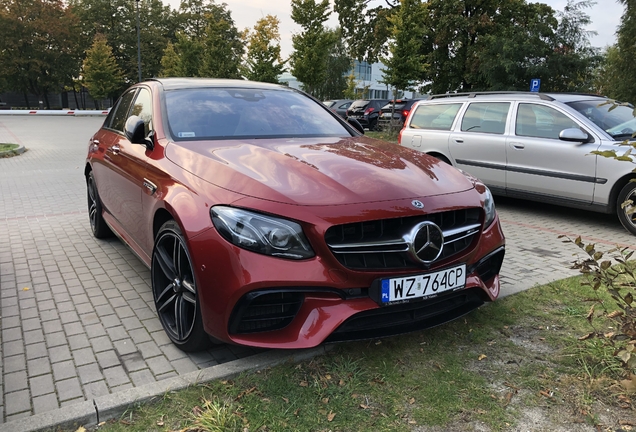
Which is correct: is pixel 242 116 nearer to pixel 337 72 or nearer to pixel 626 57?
pixel 626 57

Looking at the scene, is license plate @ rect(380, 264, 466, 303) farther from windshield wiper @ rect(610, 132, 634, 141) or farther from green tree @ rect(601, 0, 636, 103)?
Answer: green tree @ rect(601, 0, 636, 103)

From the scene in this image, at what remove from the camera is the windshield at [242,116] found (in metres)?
3.55

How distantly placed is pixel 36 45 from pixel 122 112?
163ft

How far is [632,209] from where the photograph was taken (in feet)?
7.94

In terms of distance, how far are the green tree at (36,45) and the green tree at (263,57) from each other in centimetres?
2835

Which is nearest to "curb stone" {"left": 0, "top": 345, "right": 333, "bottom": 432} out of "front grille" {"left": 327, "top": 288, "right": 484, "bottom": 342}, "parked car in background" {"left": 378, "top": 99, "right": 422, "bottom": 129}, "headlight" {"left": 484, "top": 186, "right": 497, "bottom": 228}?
"front grille" {"left": 327, "top": 288, "right": 484, "bottom": 342}

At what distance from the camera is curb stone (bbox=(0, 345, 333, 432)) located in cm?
225

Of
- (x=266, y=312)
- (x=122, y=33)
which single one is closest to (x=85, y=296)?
(x=266, y=312)

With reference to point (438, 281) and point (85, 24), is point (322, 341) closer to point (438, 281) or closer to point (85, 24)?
point (438, 281)

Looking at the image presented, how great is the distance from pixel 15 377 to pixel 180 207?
130 cm

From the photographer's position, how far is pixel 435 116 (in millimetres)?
8219

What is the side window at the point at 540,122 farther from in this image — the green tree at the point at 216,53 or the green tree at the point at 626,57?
the green tree at the point at 216,53

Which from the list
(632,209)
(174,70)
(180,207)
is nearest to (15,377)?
(180,207)

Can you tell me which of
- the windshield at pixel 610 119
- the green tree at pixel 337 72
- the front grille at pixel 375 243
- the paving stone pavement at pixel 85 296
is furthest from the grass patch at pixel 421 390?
the green tree at pixel 337 72
